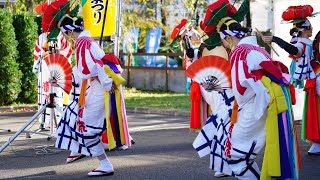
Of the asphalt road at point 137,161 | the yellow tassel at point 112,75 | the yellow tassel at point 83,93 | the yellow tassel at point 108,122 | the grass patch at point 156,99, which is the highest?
the yellow tassel at point 112,75

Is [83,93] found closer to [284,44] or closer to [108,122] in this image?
[108,122]

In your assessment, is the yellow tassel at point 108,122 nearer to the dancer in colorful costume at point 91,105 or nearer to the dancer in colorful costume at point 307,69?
the dancer in colorful costume at point 91,105

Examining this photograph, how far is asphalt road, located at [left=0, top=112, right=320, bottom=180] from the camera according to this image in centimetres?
834

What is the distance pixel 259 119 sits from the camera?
6262 mm

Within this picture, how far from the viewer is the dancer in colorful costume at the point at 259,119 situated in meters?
6.19

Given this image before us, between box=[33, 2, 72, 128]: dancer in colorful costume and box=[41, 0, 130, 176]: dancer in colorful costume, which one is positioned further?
Answer: box=[33, 2, 72, 128]: dancer in colorful costume

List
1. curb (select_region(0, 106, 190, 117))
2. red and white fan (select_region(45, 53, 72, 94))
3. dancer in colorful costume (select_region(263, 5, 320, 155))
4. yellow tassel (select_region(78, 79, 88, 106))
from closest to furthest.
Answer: yellow tassel (select_region(78, 79, 88, 106)) → red and white fan (select_region(45, 53, 72, 94)) → dancer in colorful costume (select_region(263, 5, 320, 155)) → curb (select_region(0, 106, 190, 117))

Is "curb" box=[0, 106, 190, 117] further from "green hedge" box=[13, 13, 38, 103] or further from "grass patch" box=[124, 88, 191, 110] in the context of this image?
"green hedge" box=[13, 13, 38, 103]

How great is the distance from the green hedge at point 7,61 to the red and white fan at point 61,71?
28.0 ft

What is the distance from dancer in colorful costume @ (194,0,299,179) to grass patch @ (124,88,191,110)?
409 inches

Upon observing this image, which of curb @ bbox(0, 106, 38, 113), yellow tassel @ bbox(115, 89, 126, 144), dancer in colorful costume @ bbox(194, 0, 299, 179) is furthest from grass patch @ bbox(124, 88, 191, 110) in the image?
dancer in colorful costume @ bbox(194, 0, 299, 179)

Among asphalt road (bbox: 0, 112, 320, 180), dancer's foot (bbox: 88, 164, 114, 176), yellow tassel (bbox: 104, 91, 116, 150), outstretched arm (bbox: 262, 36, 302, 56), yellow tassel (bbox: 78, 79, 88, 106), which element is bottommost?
asphalt road (bbox: 0, 112, 320, 180)

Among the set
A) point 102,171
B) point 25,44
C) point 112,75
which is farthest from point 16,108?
point 112,75

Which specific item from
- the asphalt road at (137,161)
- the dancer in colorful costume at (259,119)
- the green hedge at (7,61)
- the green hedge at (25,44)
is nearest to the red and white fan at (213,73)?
the dancer in colorful costume at (259,119)
